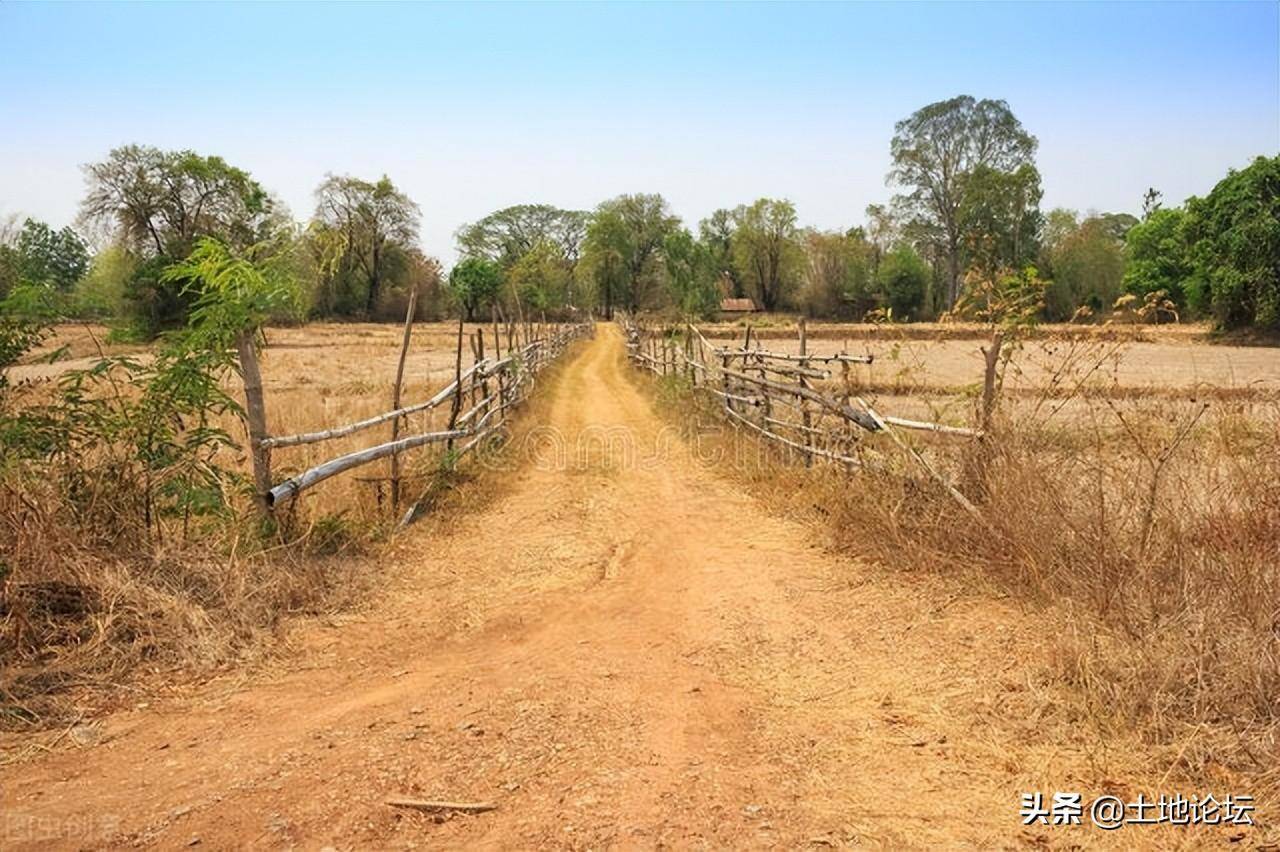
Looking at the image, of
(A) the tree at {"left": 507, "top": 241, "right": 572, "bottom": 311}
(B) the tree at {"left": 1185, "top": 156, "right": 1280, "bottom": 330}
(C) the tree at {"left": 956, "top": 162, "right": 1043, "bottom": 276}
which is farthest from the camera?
(A) the tree at {"left": 507, "top": 241, "right": 572, "bottom": 311}

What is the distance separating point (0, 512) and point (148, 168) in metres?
39.5

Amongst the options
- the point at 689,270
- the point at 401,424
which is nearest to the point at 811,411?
the point at 401,424

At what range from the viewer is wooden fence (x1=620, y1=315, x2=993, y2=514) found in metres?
5.62

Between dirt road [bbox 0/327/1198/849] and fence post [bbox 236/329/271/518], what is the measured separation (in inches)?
43.9

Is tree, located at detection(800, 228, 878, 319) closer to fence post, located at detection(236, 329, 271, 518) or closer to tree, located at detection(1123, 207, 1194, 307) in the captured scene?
tree, located at detection(1123, 207, 1194, 307)

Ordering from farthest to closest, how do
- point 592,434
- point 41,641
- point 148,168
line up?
point 148,168 < point 592,434 < point 41,641

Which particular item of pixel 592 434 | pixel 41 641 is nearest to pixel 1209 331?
pixel 592 434

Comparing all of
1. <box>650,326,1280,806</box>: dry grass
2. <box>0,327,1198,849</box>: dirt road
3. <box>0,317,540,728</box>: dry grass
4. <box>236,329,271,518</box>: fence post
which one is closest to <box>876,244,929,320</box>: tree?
<box>650,326,1280,806</box>: dry grass

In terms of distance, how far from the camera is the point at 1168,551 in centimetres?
354

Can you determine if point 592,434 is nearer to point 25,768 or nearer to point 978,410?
point 978,410

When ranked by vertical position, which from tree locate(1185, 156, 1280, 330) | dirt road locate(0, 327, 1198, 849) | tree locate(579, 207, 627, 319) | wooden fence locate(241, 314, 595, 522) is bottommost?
dirt road locate(0, 327, 1198, 849)

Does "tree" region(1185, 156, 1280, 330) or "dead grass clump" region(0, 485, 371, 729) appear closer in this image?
"dead grass clump" region(0, 485, 371, 729)

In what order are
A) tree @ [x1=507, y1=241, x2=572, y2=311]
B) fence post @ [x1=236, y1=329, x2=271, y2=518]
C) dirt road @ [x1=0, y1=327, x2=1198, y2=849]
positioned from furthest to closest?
tree @ [x1=507, y1=241, x2=572, y2=311]
fence post @ [x1=236, y1=329, x2=271, y2=518]
dirt road @ [x1=0, y1=327, x2=1198, y2=849]

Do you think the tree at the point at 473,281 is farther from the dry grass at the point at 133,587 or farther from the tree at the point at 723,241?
the dry grass at the point at 133,587
